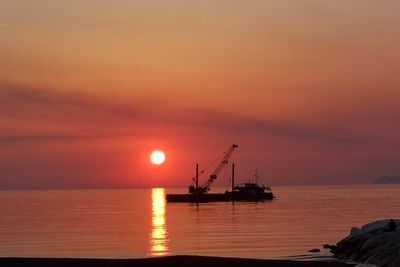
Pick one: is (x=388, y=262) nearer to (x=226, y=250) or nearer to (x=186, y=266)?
(x=186, y=266)

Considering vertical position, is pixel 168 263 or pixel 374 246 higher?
pixel 374 246

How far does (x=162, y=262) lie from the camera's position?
43969 mm

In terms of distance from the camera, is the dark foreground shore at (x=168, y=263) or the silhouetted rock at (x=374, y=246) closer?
the dark foreground shore at (x=168, y=263)

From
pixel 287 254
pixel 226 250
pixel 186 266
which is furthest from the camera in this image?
pixel 226 250

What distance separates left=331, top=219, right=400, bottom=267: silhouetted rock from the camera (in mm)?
46263

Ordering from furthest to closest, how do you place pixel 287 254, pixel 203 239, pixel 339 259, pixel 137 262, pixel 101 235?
pixel 101 235
pixel 203 239
pixel 287 254
pixel 339 259
pixel 137 262

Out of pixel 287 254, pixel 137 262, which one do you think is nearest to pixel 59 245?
pixel 287 254

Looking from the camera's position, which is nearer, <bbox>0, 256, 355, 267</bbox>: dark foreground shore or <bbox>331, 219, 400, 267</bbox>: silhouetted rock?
<bbox>0, 256, 355, 267</bbox>: dark foreground shore

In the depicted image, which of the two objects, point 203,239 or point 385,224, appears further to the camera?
point 203,239

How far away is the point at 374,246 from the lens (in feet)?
168

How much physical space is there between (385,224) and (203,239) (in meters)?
28.1

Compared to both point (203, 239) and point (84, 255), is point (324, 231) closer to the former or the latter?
point (203, 239)

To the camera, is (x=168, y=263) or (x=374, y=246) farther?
(x=374, y=246)

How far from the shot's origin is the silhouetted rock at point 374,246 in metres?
46.3
